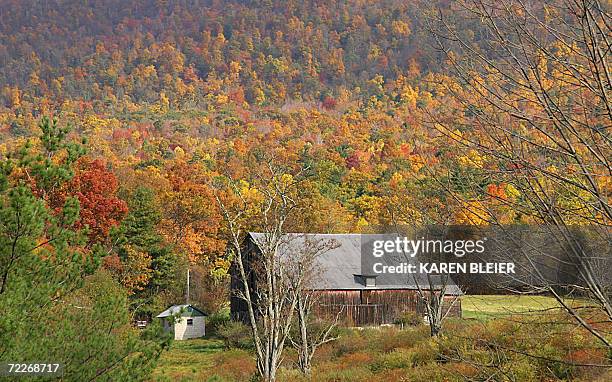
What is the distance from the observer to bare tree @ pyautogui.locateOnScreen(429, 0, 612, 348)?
3082 millimetres

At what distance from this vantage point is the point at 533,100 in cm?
324

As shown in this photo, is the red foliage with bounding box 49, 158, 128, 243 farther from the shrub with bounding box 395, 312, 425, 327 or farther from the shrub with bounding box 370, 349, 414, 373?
the shrub with bounding box 370, 349, 414, 373

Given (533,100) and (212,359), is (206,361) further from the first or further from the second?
(533,100)

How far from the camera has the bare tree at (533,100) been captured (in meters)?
3.08

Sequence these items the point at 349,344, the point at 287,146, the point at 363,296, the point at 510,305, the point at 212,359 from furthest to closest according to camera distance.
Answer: the point at 287,146, the point at 363,296, the point at 212,359, the point at 349,344, the point at 510,305

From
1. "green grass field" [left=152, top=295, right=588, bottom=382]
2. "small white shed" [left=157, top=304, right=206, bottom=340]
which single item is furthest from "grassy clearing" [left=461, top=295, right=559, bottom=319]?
"small white shed" [left=157, top=304, right=206, bottom=340]

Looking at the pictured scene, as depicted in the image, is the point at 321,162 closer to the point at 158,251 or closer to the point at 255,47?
the point at 158,251

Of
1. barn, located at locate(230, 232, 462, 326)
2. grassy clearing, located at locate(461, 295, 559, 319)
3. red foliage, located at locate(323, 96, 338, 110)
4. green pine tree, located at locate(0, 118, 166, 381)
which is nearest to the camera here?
grassy clearing, located at locate(461, 295, 559, 319)

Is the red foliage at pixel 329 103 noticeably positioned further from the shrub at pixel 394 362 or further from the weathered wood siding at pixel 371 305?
the shrub at pixel 394 362

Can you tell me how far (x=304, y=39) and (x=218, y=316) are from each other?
15542cm

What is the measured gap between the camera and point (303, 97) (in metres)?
144

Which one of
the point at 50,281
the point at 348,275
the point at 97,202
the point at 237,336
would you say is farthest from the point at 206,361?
the point at 50,281

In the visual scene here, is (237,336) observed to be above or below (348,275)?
below

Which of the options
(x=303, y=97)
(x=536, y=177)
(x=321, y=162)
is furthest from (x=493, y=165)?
(x=303, y=97)
